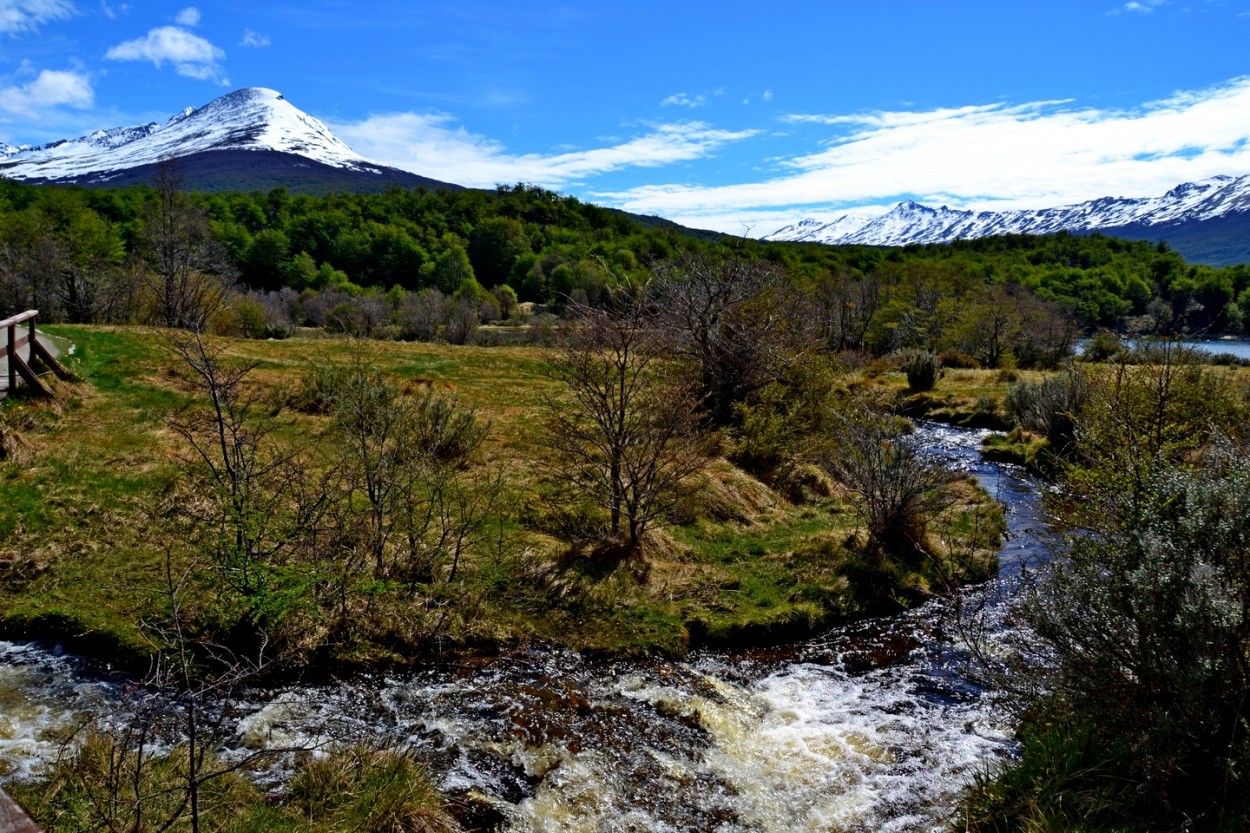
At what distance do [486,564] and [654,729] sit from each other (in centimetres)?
360

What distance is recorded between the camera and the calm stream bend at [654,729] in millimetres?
5477

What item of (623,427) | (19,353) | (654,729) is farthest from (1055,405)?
(19,353)

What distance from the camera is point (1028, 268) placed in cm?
10338

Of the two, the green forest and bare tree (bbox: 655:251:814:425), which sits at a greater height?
bare tree (bbox: 655:251:814:425)

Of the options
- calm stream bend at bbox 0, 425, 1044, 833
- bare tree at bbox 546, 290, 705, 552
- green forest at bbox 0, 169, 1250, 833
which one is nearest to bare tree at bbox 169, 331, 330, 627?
green forest at bbox 0, 169, 1250, 833

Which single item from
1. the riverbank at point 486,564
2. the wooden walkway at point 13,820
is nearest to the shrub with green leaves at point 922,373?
the riverbank at point 486,564

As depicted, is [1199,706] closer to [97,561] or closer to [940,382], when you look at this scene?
[97,561]

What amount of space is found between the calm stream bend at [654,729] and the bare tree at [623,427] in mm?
2722

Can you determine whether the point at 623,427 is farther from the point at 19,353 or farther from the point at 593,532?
the point at 19,353

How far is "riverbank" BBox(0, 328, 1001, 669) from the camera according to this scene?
24.9ft

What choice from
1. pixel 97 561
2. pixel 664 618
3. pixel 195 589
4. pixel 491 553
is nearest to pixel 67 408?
pixel 97 561

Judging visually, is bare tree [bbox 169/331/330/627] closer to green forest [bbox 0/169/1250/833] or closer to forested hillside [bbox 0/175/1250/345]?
green forest [bbox 0/169/1250/833]

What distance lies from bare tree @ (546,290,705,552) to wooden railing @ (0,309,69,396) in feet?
30.8

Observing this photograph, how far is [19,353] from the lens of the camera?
1288 centimetres
